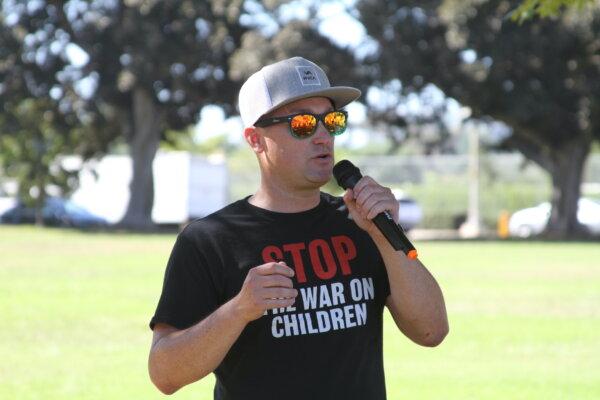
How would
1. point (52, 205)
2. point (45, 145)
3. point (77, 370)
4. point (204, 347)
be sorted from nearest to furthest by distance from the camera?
point (204, 347)
point (77, 370)
point (45, 145)
point (52, 205)

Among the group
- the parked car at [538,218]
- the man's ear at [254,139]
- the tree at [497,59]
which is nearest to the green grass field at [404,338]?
the man's ear at [254,139]

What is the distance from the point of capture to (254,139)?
4184mm

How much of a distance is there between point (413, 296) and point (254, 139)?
731 millimetres

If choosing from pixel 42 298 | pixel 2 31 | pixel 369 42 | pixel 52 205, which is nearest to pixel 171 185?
pixel 52 205

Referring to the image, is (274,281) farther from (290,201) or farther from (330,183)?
(330,183)

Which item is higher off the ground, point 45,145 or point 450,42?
point 450,42

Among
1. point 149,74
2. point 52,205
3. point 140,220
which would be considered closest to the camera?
point 149,74

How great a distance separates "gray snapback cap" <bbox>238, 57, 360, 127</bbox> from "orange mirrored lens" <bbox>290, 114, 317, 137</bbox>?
2.4 inches

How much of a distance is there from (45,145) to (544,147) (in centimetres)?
2395

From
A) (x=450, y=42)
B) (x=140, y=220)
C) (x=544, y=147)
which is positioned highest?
(x=450, y=42)

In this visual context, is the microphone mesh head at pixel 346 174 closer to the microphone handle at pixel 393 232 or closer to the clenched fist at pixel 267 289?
the microphone handle at pixel 393 232

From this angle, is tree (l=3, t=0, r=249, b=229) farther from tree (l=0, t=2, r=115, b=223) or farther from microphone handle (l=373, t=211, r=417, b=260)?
microphone handle (l=373, t=211, r=417, b=260)

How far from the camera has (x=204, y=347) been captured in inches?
148

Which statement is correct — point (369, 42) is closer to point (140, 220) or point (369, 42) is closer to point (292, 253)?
point (140, 220)
